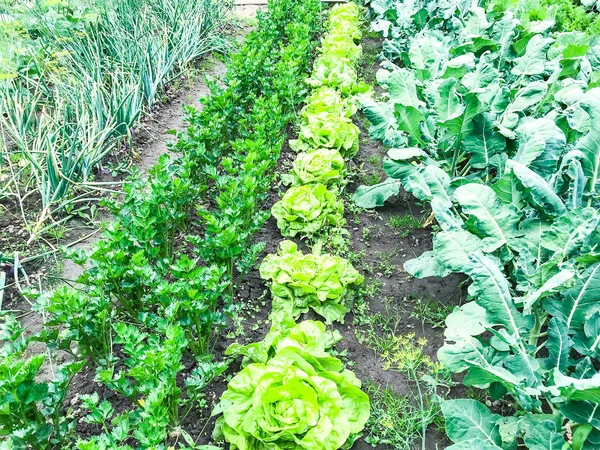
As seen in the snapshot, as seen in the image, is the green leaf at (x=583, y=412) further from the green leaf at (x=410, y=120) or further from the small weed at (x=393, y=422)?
the green leaf at (x=410, y=120)

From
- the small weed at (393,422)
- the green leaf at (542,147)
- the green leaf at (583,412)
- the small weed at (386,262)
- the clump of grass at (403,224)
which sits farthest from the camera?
the clump of grass at (403,224)

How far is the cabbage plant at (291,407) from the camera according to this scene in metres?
1.79

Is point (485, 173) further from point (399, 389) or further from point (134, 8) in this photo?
point (134, 8)

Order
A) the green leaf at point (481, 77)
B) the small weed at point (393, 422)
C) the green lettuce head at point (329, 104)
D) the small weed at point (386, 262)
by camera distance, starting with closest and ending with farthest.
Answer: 1. the small weed at point (393, 422)
2. the green leaf at point (481, 77)
3. the small weed at point (386, 262)
4. the green lettuce head at point (329, 104)

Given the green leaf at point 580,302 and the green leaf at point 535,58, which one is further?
the green leaf at point 535,58

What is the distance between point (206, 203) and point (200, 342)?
1.56 m

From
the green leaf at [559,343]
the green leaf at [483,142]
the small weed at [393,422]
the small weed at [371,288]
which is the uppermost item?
the green leaf at [483,142]

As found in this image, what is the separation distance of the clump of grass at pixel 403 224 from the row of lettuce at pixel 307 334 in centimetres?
43

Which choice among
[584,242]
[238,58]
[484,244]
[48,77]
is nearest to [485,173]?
[484,244]

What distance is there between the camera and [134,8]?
5344 mm

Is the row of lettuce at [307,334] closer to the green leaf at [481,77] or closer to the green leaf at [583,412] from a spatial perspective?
the green leaf at [583,412]

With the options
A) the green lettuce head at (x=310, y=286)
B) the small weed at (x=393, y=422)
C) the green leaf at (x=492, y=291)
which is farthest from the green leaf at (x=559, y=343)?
the green lettuce head at (x=310, y=286)

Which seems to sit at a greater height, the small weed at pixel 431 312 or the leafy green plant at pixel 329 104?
the leafy green plant at pixel 329 104

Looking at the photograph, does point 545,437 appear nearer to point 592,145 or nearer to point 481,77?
point 592,145
